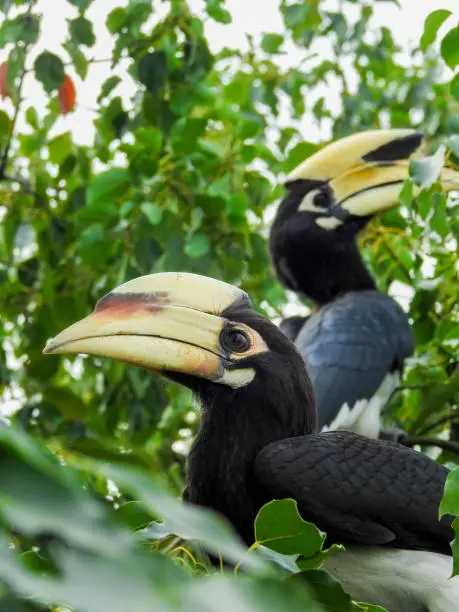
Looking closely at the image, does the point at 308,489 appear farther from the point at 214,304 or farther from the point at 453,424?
the point at 453,424

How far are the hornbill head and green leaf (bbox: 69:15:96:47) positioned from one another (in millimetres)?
782

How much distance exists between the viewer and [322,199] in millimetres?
2973

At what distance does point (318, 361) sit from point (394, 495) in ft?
3.40

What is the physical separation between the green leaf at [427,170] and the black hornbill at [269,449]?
406mm

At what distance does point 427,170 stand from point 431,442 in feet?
2.69

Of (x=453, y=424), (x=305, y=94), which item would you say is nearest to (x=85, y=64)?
(x=453, y=424)

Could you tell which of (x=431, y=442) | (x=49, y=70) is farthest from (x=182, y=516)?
(x=49, y=70)

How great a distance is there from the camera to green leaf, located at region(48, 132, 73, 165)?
9.20 ft

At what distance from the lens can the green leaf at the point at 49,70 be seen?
226 centimetres

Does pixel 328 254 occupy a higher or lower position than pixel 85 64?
lower

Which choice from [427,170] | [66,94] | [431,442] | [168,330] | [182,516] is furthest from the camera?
[66,94]

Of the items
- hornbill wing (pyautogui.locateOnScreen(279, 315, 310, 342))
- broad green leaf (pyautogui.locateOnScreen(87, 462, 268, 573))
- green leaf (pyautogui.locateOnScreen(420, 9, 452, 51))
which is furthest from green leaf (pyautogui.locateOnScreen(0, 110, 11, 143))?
broad green leaf (pyautogui.locateOnScreen(87, 462, 268, 573))

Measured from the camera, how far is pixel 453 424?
92.4 inches

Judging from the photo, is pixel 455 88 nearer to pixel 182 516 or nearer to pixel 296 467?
pixel 296 467
